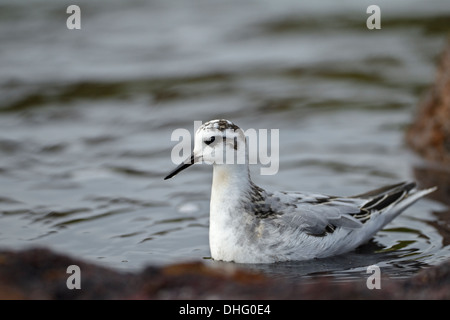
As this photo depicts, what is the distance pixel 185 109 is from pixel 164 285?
30.4 ft

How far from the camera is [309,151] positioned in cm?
1284

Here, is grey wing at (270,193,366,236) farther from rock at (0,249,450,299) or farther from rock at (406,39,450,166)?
rock at (406,39,450,166)

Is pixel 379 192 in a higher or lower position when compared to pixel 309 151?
lower

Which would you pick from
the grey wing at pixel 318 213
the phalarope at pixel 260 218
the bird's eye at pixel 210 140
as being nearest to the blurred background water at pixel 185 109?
the phalarope at pixel 260 218

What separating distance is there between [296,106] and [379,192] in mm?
5766

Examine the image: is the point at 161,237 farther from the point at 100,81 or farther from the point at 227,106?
the point at 100,81

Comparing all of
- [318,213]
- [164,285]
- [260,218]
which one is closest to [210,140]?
[260,218]

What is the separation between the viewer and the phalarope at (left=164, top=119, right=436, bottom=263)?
27.2 feet

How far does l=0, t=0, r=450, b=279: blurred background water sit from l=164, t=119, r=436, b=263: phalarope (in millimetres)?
214

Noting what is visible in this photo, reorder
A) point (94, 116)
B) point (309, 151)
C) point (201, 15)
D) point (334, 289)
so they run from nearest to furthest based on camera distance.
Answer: point (334, 289) → point (309, 151) → point (94, 116) → point (201, 15)

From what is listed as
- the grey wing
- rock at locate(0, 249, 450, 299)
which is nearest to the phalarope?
the grey wing

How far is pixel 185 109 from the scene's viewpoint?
1530 cm
